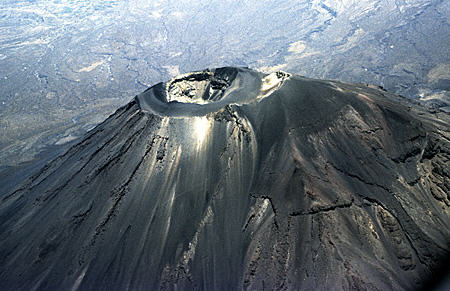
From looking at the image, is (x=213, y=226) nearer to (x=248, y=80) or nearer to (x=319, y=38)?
(x=248, y=80)

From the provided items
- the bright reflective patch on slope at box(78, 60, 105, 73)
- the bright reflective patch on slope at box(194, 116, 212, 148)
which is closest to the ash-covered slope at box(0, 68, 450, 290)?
the bright reflective patch on slope at box(194, 116, 212, 148)

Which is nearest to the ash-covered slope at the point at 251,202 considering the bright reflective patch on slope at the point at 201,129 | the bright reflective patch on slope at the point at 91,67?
the bright reflective patch on slope at the point at 201,129

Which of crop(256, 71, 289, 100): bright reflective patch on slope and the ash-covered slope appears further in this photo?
crop(256, 71, 289, 100): bright reflective patch on slope

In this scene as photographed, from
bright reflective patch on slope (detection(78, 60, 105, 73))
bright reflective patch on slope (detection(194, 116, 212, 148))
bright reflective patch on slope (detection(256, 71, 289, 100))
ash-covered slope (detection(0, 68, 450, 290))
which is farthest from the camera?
bright reflective patch on slope (detection(78, 60, 105, 73))

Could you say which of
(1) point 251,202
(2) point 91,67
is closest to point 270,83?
(1) point 251,202

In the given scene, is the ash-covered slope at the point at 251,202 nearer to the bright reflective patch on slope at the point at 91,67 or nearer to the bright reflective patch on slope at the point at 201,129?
the bright reflective patch on slope at the point at 201,129

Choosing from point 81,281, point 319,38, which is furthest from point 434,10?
point 81,281

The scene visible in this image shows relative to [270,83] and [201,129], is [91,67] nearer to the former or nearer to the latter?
[270,83]

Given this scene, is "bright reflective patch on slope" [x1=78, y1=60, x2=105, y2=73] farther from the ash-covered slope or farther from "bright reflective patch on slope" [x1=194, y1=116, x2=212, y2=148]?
"bright reflective patch on slope" [x1=194, y1=116, x2=212, y2=148]
